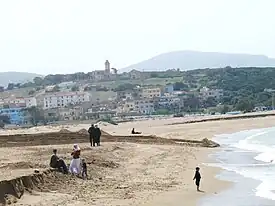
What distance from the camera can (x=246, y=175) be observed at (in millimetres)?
23094

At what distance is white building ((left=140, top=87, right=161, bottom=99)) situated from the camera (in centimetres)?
14312

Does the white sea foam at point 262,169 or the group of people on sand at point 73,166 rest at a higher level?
the group of people on sand at point 73,166

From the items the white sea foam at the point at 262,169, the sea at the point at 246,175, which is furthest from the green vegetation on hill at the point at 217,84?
the white sea foam at the point at 262,169

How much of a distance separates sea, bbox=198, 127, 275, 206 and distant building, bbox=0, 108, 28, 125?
276ft

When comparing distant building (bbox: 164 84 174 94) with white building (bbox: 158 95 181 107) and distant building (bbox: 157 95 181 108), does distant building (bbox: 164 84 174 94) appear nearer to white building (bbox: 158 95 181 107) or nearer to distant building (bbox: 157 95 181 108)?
white building (bbox: 158 95 181 107)

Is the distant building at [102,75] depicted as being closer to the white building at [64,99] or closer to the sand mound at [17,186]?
the white building at [64,99]

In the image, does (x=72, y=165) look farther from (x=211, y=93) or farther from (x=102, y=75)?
(x=102, y=75)

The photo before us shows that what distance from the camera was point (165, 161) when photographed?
27016 mm

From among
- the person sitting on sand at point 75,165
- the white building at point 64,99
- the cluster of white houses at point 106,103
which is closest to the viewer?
the person sitting on sand at point 75,165

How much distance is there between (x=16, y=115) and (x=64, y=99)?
90.6 ft

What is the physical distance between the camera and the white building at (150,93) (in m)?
143

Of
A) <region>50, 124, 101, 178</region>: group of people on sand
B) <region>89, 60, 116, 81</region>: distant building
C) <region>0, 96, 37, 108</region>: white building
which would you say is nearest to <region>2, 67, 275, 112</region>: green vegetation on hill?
<region>89, 60, 116, 81</region>: distant building

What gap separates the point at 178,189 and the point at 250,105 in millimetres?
100188

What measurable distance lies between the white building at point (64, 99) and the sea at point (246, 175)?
10846 cm
